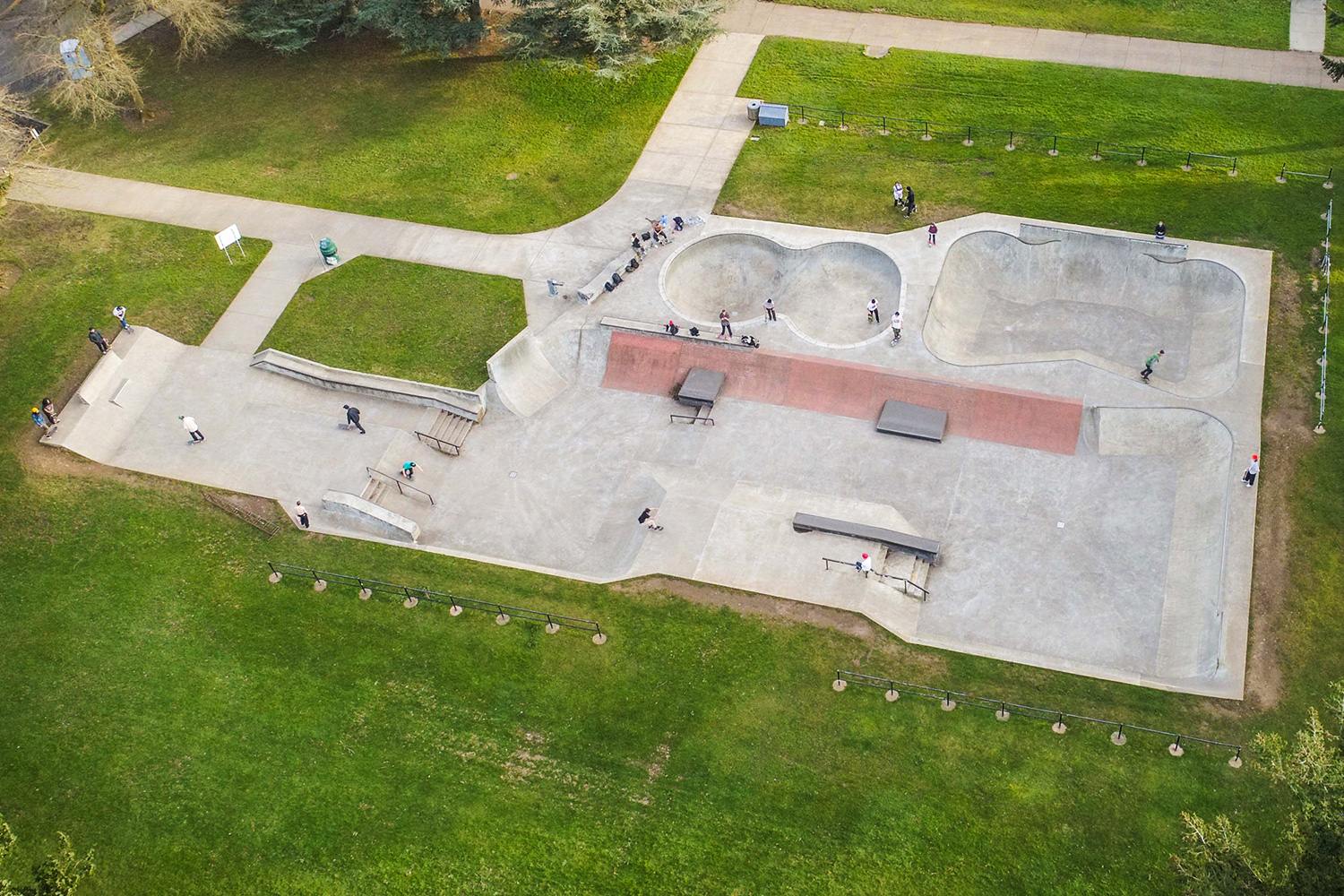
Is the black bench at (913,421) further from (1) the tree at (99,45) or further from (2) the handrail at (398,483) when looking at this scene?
(1) the tree at (99,45)

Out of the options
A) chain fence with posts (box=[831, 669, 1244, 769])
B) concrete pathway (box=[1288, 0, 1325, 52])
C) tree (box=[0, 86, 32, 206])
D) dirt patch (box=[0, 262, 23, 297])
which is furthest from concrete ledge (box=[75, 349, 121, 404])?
concrete pathway (box=[1288, 0, 1325, 52])

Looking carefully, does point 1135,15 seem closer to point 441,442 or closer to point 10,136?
point 441,442

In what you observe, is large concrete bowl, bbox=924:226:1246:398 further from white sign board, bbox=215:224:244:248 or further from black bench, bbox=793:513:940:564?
white sign board, bbox=215:224:244:248

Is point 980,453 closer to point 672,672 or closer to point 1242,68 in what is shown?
point 672,672

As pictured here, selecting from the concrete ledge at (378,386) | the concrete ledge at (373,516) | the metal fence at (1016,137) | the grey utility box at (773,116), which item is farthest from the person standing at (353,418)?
the metal fence at (1016,137)

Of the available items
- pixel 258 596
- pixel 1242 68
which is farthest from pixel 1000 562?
pixel 1242 68
